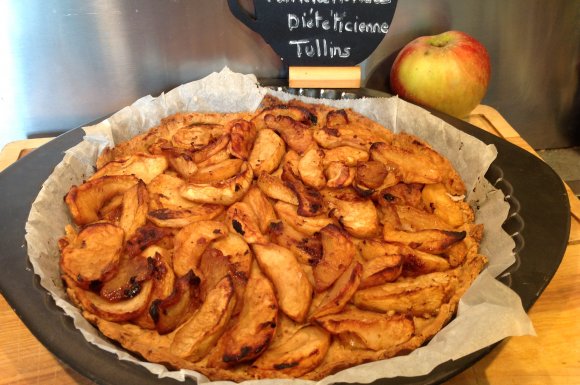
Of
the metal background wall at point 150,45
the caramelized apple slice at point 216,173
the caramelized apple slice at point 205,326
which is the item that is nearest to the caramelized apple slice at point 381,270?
the caramelized apple slice at point 205,326

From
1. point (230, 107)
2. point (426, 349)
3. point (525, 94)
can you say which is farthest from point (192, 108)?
point (525, 94)

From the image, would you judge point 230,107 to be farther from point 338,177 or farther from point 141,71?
point 338,177

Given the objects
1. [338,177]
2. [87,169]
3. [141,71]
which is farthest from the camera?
[141,71]

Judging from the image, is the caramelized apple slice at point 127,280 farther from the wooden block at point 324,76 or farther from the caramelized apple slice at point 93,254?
the wooden block at point 324,76

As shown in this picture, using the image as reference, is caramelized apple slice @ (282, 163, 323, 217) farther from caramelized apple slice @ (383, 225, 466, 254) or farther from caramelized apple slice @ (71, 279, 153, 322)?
caramelized apple slice @ (71, 279, 153, 322)

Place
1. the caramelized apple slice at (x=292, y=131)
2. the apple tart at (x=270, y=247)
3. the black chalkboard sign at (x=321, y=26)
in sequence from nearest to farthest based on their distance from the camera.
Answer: the apple tart at (x=270, y=247)
the caramelized apple slice at (x=292, y=131)
the black chalkboard sign at (x=321, y=26)
